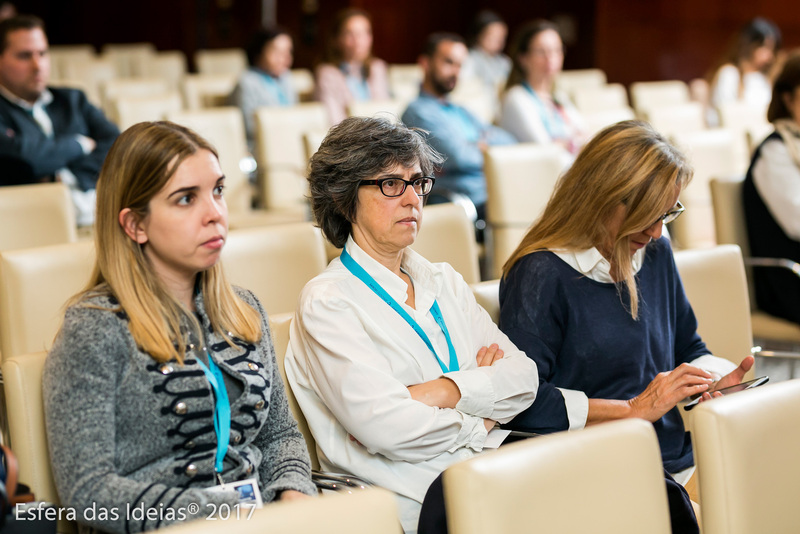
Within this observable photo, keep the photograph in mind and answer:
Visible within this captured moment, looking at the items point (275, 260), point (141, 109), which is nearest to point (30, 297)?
point (275, 260)

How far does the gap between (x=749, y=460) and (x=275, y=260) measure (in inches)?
58.0

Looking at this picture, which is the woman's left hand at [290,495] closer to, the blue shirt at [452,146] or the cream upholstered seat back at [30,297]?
the cream upholstered seat back at [30,297]

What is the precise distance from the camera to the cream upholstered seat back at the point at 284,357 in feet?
6.35

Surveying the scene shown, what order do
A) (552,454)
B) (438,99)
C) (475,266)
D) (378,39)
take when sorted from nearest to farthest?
(552,454), (475,266), (438,99), (378,39)

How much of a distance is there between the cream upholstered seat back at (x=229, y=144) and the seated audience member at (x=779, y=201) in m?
2.59

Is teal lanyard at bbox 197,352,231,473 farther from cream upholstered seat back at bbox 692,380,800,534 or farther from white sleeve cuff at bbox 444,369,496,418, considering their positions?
cream upholstered seat back at bbox 692,380,800,534

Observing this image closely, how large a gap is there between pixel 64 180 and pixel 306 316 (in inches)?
101

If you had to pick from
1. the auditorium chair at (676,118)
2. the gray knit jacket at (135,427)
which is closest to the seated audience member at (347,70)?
the auditorium chair at (676,118)

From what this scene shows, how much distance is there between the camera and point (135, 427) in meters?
1.54

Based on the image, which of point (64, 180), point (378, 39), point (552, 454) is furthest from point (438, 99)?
point (378, 39)

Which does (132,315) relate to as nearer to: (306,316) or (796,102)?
(306,316)

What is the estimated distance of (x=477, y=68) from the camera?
349 inches

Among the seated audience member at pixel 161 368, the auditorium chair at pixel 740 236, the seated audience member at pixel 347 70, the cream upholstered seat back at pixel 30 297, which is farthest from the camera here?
the seated audience member at pixel 347 70

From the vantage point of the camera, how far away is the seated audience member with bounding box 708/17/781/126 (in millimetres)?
6703
